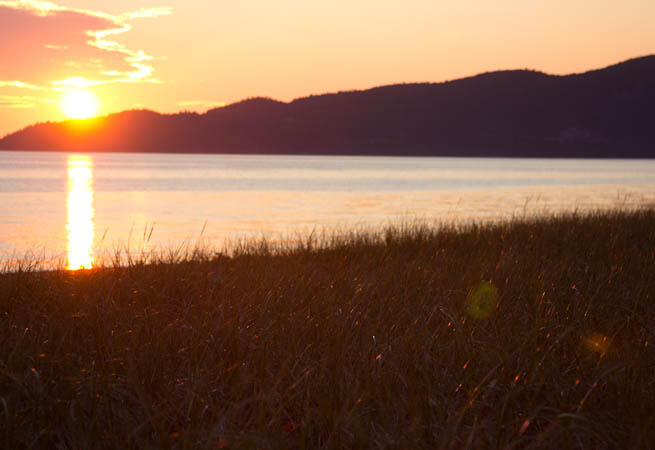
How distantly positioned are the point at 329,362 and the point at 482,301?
79.3 inches

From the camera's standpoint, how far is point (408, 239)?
10086mm

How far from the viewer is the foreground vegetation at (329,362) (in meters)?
2.88

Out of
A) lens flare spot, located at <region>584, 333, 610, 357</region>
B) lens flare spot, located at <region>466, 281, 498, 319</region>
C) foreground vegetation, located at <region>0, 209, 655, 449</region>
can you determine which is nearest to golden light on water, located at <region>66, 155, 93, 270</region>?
foreground vegetation, located at <region>0, 209, 655, 449</region>

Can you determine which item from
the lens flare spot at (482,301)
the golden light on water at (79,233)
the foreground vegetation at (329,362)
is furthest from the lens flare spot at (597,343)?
the golden light on water at (79,233)

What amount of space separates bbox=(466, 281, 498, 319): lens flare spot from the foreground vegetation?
1.1 inches

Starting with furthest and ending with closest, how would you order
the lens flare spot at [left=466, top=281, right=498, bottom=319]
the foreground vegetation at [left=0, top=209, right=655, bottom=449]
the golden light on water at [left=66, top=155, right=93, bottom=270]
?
1. the golden light on water at [left=66, top=155, right=93, bottom=270]
2. the lens flare spot at [left=466, top=281, right=498, bottom=319]
3. the foreground vegetation at [left=0, top=209, right=655, bottom=449]

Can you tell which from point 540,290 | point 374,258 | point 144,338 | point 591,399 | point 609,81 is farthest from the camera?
point 609,81

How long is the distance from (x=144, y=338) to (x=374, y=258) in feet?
13.4

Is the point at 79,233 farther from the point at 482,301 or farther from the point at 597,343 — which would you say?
the point at 597,343

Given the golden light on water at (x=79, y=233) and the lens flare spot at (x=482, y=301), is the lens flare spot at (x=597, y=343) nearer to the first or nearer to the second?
the lens flare spot at (x=482, y=301)

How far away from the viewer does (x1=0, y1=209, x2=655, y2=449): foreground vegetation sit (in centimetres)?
288

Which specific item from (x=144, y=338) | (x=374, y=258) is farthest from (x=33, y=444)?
(x=374, y=258)

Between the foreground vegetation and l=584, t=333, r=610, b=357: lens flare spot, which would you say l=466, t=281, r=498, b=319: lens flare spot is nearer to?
the foreground vegetation

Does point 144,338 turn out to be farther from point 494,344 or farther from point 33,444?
point 494,344
